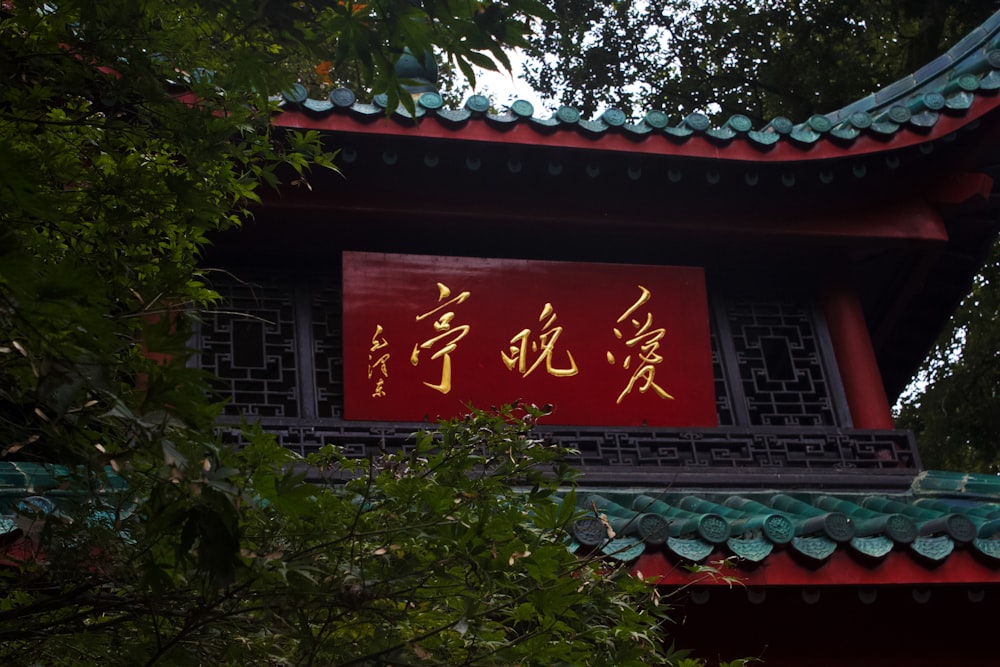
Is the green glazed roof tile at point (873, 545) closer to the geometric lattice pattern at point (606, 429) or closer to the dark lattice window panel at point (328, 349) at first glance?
the geometric lattice pattern at point (606, 429)

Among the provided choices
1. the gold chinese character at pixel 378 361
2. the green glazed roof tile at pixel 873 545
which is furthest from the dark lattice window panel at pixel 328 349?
the green glazed roof tile at pixel 873 545

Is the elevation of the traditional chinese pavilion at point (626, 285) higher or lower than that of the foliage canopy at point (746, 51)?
lower

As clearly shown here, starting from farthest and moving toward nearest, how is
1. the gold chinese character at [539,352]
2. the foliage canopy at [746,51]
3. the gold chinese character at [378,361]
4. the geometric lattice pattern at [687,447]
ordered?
the foliage canopy at [746,51], the gold chinese character at [539,352], the gold chinese character at [378,361], the geometric lattice pattern at [687,447]

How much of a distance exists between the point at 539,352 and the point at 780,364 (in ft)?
4.48

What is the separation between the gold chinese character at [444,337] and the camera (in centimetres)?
562

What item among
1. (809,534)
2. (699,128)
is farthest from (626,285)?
(809,534)

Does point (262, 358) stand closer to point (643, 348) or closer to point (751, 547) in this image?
point (643, 348)

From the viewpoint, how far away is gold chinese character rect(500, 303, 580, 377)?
18.8ft

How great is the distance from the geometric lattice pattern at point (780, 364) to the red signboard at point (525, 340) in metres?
0.32

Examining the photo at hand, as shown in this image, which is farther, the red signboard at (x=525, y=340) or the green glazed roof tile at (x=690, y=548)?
the red signboard at (x=525, y=340)

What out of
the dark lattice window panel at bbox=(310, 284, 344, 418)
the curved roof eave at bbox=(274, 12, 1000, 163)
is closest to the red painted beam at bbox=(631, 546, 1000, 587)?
the dark lattice window panel at bbox=(310, 284, 344, 418)

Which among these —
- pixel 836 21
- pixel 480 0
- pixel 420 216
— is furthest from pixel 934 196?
pixel 836 21

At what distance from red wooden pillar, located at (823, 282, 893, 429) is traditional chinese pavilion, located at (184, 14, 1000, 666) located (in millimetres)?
11

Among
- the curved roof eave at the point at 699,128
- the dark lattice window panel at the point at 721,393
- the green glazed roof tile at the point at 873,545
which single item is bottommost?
the green glazed roof tile at the point at 873,545
